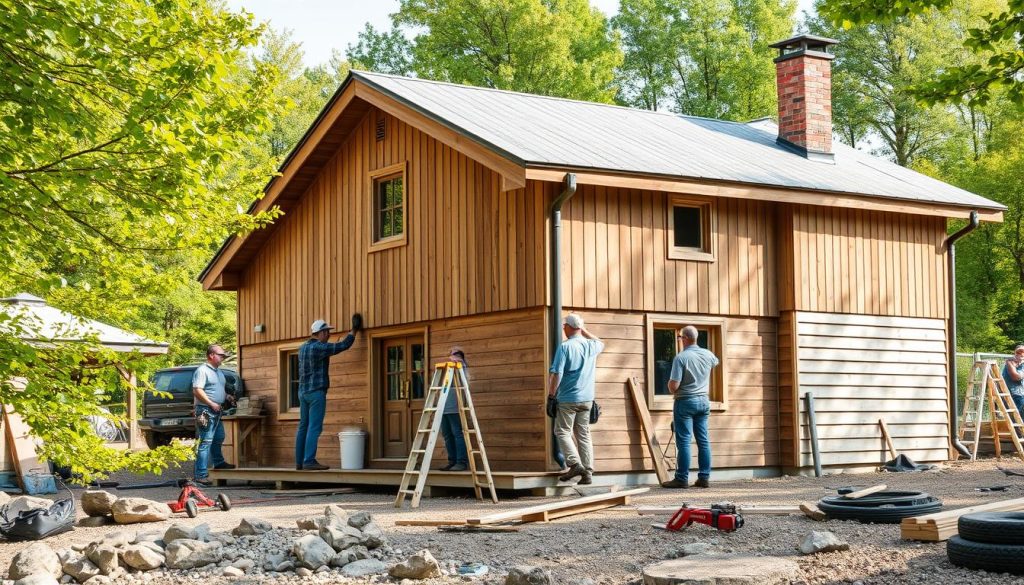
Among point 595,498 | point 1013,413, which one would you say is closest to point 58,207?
point 595,498

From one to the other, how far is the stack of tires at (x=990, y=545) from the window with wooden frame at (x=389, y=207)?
9965 mm

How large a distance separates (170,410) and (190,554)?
49.8 feet

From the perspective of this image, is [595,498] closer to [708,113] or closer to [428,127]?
[428,127]

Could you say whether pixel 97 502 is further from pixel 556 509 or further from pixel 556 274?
pixel 556 274

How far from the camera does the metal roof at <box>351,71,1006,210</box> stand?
1423 cm

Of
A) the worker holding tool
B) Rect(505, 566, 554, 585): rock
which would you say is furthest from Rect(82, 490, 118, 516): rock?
Rect(505, 566, 554, 585): rock

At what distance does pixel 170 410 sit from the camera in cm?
2312

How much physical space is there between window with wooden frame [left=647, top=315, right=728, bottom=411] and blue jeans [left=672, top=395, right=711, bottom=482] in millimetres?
642

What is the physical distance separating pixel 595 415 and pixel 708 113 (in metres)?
26.5

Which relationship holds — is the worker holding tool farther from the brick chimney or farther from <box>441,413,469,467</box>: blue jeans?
the brick chimney

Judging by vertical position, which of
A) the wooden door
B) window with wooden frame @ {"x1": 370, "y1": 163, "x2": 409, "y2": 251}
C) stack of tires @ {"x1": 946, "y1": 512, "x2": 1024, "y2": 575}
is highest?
window with wooden frame @ {"x1": 370, "y1": 163, "x2": 409, "y2": 251}

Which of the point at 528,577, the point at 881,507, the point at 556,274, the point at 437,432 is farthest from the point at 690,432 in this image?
the point at 528,577

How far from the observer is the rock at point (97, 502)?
11.2 metres

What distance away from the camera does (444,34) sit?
36.2 m
